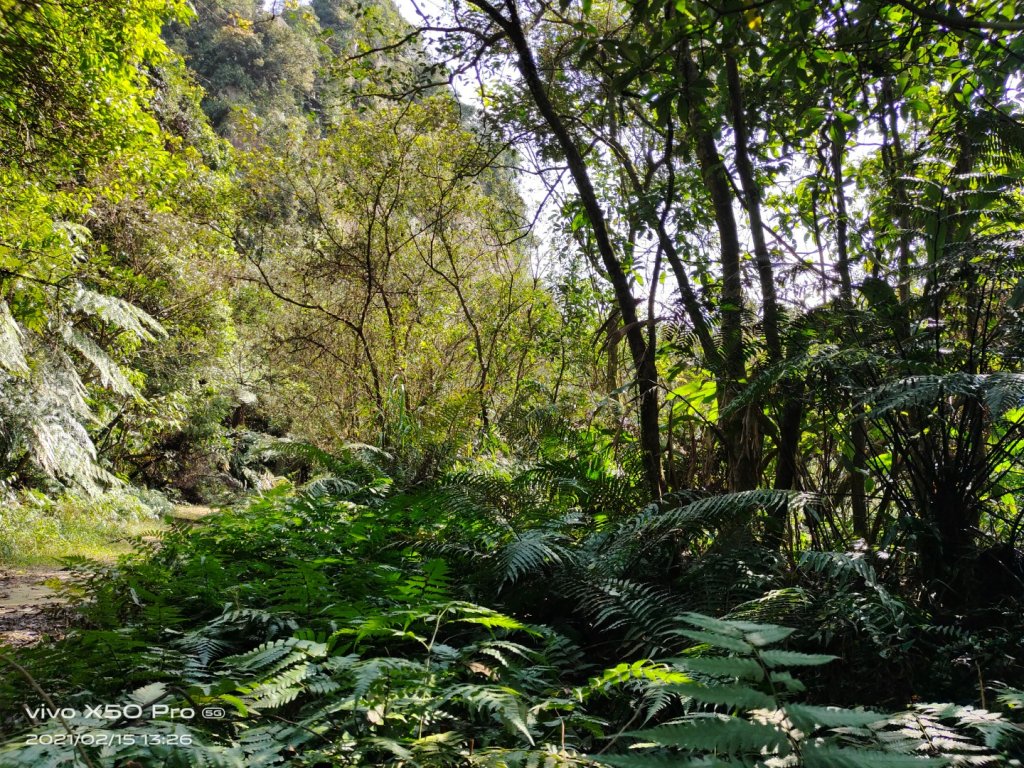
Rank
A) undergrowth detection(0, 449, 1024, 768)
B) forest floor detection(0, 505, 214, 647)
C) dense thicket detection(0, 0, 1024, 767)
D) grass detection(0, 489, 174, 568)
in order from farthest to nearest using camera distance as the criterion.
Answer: grass detection(0, 489, 174, 568) → forest floor detection(0, 505, 214, 647) → dense thicket detection(0, 0, 1024, 767) → undergrowth detection(0, 449, 1024, 768)

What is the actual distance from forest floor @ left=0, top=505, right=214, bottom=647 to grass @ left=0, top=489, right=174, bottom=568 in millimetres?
273

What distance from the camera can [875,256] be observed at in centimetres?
359

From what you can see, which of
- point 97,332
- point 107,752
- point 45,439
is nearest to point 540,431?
point 107,752

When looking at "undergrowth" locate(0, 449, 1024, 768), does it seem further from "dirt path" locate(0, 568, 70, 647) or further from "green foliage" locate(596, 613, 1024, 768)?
"dirt path" locate(0, 568, 70, 647)

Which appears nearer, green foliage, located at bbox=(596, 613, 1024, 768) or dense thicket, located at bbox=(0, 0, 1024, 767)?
green foliage, located at bbox=(596, 613, 1024, 768)

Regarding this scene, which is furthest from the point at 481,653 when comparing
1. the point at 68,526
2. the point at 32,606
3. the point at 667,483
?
the point at 68,526

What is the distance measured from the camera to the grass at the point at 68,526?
20.4 ft

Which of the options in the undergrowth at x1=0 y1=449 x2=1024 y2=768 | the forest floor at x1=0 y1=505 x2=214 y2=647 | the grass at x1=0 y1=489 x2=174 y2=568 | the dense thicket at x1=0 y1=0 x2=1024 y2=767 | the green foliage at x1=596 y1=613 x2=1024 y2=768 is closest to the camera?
the green foliage at x1=596 y1=613 x2=1024 y2=768

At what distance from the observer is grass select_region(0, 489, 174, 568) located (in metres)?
6.20

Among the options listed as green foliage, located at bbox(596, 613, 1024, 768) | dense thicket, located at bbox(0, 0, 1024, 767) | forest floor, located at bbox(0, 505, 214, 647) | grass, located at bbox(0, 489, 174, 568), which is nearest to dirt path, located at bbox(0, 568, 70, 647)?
forest floor, located at bbox(0, 505, 214, 647)
